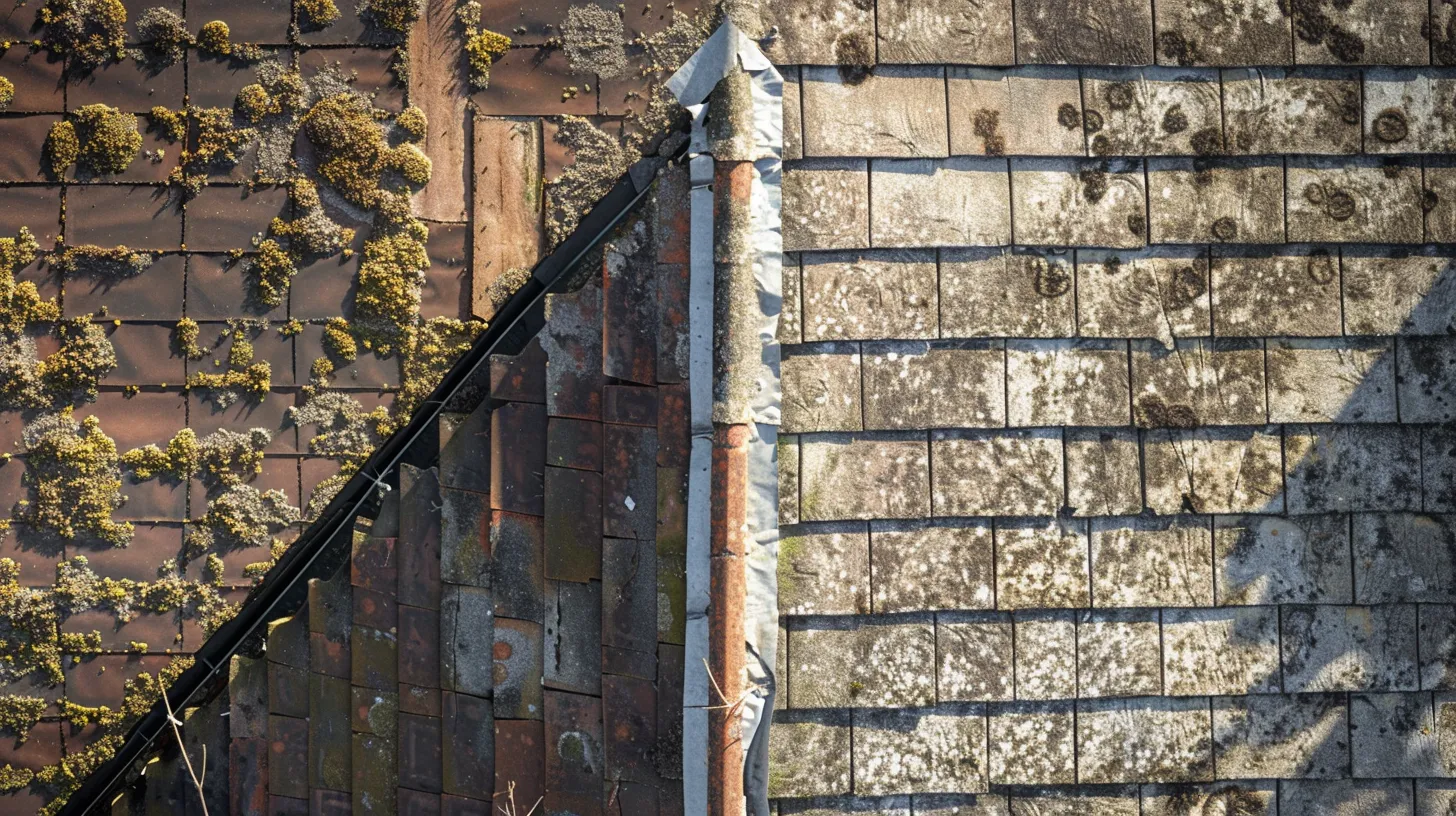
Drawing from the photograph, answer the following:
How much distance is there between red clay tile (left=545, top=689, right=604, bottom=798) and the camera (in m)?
4.07

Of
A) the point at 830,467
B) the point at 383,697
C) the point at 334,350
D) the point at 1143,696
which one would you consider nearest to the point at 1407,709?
the point at 1143,696

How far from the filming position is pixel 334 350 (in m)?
7.17

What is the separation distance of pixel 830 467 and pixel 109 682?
21.3 feet

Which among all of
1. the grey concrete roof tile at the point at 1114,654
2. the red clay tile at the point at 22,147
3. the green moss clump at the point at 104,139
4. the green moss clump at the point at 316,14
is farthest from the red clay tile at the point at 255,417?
the grey concrete roof tile at the point at 1114,654

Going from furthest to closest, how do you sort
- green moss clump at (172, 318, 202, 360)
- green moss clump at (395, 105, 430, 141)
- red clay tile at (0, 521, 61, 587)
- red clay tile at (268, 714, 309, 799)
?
red clay tile at (0, 521, 61, 587) < green moss clump at (172, 318, 202, 360) < green moss clump at (395, 105, 430, 141) < red clay tile at (268, 714, 309, 799)

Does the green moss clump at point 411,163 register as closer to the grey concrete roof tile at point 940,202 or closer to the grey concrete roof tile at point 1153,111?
the grey concrete roof tile at point 940,202

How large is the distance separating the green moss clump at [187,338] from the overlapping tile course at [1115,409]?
537 cm

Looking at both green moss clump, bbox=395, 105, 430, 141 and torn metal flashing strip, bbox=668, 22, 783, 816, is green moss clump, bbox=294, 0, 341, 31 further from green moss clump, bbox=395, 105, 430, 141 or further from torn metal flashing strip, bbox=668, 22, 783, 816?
torn metal flashing strip, bbox=668, 22, 783, 816

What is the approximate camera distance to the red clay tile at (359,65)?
7.08 metres

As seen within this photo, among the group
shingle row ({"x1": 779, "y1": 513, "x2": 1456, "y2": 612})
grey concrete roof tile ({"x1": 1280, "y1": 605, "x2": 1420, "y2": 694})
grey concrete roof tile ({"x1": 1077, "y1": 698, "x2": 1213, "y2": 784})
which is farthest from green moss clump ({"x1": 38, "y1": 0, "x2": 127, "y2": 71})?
grey concrete roof tile ({"x1": 1280, "y1": 605, "x2": 1420, "y2": 694})

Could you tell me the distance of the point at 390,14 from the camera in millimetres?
7062

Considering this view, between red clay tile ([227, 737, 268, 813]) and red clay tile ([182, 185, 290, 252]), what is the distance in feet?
12.7

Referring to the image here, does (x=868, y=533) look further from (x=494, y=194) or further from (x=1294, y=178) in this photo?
(x=494, y=194)

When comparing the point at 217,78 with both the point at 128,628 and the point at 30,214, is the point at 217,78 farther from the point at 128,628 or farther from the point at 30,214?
the point at 128,628
